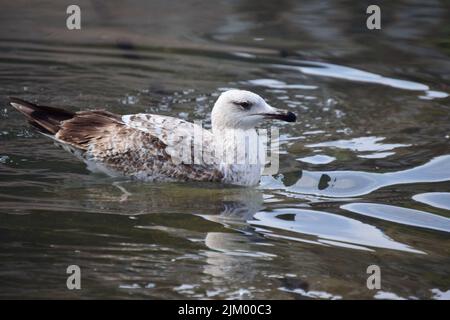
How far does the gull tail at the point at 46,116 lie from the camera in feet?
30.5

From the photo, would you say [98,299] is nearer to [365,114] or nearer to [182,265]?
[182,265]

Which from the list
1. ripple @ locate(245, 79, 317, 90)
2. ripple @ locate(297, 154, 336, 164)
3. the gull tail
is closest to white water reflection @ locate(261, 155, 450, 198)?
ripple @ locate(297, 154, 336, 164)

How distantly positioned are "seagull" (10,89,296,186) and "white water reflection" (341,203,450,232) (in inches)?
43.4

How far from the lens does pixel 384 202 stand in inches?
339

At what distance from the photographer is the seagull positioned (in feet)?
29.2

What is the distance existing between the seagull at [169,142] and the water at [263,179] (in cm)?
17

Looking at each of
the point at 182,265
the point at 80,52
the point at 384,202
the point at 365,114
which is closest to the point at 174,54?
the point at 80,52

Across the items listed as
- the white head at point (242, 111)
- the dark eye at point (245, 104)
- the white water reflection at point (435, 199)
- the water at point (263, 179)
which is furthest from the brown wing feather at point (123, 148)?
the white water reflection at point (435, 199)

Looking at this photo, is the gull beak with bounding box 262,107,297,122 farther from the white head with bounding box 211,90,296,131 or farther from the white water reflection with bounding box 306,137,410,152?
the white water reflection with bounding box 306,137,410,152

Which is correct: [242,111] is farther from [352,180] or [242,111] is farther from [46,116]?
[46,116]

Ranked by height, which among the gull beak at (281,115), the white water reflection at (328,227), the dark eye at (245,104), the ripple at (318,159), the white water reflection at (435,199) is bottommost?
the white water reflection at (328,227)

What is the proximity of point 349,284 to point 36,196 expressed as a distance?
10.1ft

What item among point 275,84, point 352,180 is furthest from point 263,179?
point 275,84

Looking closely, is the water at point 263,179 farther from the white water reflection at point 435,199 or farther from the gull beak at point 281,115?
the gull beak at point 281,115
